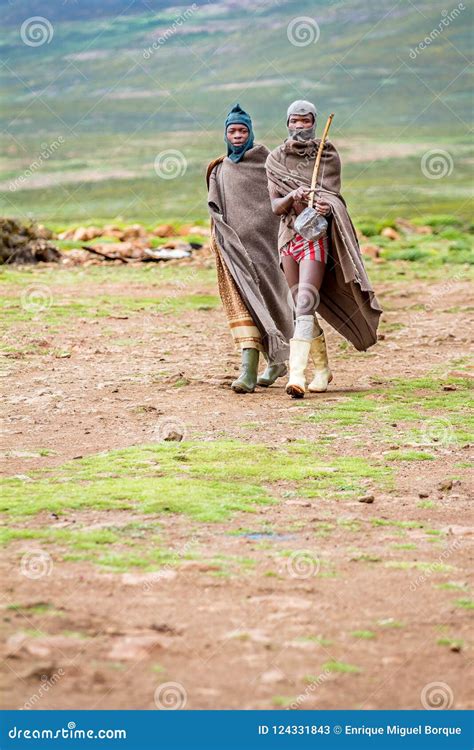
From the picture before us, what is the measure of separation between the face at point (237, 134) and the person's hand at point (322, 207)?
2.69 feet

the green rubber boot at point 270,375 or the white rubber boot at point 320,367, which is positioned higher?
the white rubber boot at point 320,367

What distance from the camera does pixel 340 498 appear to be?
292 inches

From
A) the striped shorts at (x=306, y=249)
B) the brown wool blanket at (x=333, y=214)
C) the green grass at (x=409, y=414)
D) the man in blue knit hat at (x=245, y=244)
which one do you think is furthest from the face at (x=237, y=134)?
the green grass at (x=409, y=414)

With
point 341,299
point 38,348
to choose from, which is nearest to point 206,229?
point 38,348

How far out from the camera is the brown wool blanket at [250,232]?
10781 mm

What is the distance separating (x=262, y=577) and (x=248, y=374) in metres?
4.84

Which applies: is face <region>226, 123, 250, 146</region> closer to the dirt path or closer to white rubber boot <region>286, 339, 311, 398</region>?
white rubber boot <region>286, 339, 311, 398</region>

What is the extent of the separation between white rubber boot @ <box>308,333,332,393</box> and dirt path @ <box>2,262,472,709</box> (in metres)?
0.11

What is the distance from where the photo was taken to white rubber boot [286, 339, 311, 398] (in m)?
10.3

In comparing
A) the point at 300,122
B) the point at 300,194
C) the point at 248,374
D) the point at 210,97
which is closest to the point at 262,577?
the point at 300,194

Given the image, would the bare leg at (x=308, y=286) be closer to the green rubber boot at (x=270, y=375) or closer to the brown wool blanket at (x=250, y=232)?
the brown wool blanket at (x=250, y=232)

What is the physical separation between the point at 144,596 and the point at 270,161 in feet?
17.4

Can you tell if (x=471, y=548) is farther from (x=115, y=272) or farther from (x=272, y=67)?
(x=272, y=67)


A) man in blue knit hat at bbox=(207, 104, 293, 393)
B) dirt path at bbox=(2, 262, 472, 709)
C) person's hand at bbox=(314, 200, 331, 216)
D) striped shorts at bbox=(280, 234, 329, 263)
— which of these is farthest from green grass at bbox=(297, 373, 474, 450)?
person's hand at bbox=(314, 200, 331, 216)
